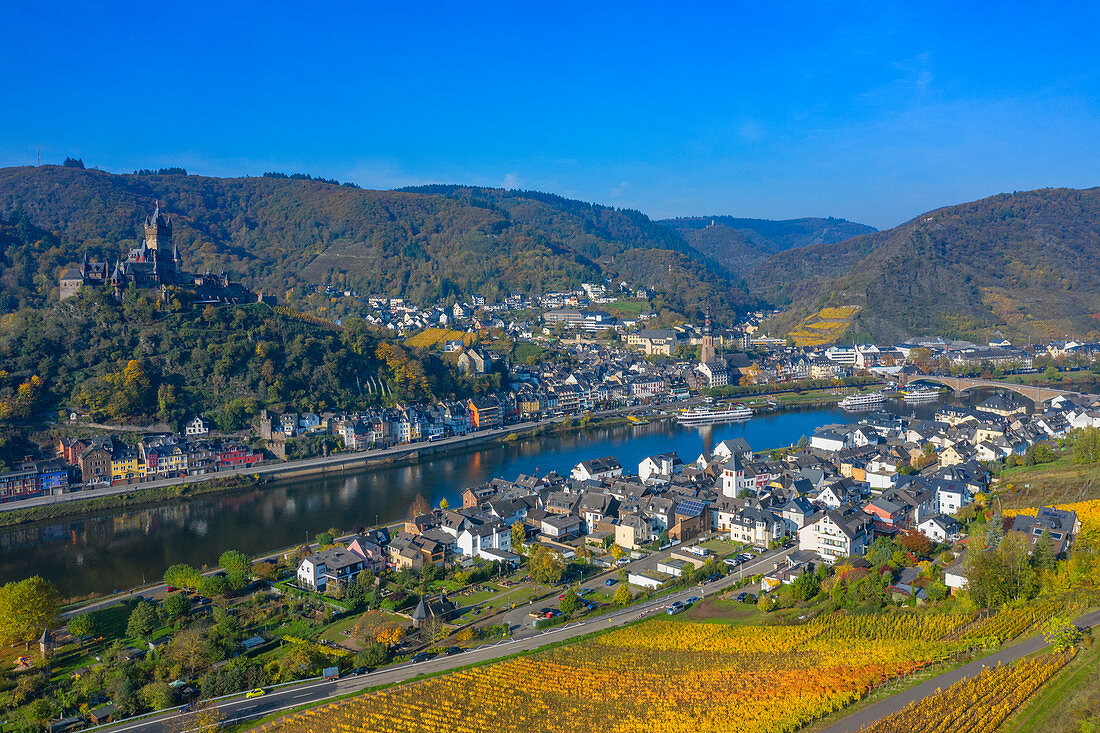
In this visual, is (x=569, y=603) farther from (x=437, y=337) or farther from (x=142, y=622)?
(x=437, y=337)

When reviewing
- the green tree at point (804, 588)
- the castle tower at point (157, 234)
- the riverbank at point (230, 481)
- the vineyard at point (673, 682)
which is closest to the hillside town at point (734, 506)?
the green tree at point (804, 588)

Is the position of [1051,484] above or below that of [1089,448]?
below

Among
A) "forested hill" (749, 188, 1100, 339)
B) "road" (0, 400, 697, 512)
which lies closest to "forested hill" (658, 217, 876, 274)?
"forested hill" (749, 188, 1100, 339)

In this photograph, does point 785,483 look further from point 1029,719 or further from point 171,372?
point 171,372

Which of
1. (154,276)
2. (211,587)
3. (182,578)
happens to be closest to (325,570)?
(211,587)

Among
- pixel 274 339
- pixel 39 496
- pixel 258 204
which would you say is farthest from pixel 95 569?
pixel 258 204

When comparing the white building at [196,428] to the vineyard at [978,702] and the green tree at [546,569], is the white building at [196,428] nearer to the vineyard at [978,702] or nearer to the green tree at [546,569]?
the green tree at [546,569]
